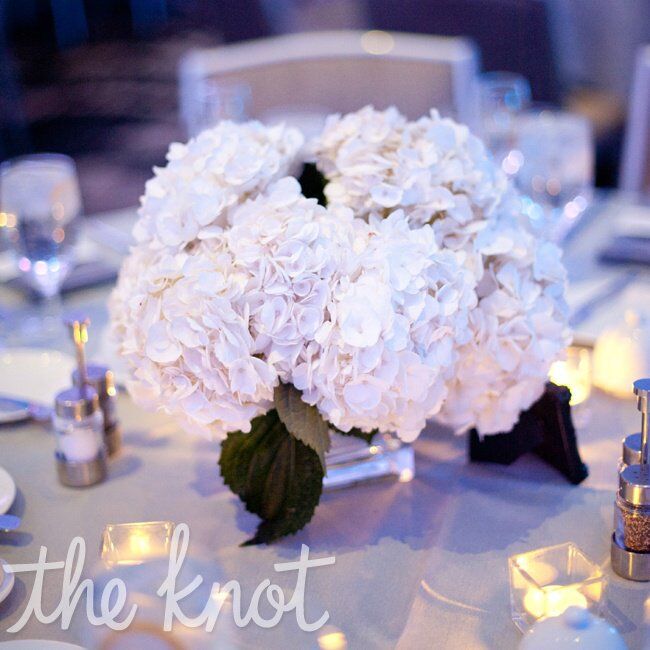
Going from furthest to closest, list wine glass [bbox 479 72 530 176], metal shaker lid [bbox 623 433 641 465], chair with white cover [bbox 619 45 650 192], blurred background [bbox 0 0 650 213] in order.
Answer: blurred background [bbox 0 0 650 213] → chair with white cover [bbox 619 45 650 192] → wine glass [bbox 479 72 530 176] → metal shaker lid [bbox 623 433 641 465]

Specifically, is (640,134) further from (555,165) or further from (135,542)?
(135,542)

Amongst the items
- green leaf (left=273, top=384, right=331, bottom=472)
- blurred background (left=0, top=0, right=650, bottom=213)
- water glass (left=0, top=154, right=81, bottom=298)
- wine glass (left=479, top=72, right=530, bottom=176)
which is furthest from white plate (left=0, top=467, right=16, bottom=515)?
blurred background (left=0, top=0, right=650, bottom=213)

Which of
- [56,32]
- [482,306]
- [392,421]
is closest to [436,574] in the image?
[392,421]

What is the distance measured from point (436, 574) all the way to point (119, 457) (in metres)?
0.44

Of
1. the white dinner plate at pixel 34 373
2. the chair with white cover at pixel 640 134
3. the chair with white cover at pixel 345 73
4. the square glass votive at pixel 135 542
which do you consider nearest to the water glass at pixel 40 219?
the white dinner plate at pixel 34 373

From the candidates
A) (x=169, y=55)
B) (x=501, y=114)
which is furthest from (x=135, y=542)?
(x=169, y=55)

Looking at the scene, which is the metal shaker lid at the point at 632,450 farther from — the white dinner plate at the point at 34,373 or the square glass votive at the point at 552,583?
the white dinner plate at the point at 34,373

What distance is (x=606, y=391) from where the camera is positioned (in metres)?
1.26

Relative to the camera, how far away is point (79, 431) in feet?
3.52

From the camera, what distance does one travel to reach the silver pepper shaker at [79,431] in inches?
42.0

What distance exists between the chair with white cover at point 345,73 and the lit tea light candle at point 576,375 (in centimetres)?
121

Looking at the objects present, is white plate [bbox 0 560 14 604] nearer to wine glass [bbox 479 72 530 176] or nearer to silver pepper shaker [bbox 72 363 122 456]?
silver pepper shaker [bbox 72 363 122 456]

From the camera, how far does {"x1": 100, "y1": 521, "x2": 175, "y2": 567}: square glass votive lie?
2.88ft

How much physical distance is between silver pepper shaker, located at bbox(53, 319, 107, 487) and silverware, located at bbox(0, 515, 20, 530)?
114mm
